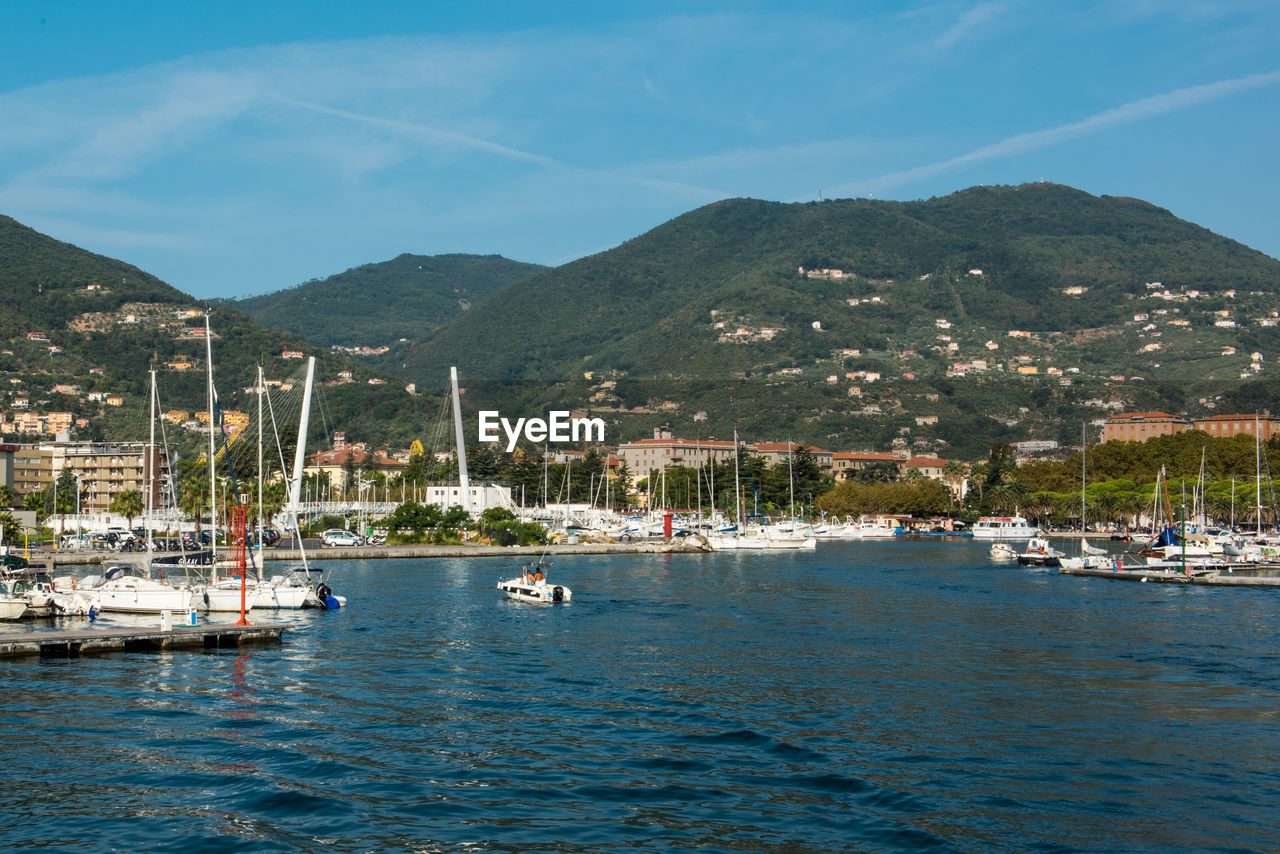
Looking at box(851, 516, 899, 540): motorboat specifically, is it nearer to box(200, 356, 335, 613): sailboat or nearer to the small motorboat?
the small motorboat

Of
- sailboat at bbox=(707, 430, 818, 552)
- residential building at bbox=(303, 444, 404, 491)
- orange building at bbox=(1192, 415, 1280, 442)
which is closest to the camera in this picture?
sailboat at bbox=(707, 430, 818, 552)

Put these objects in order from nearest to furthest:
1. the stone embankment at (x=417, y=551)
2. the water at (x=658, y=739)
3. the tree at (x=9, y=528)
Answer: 1. the water at (x=658, y=739)
2. the stone embankment at (x=417, y=551)
3. the tree at (x=9, y=528)

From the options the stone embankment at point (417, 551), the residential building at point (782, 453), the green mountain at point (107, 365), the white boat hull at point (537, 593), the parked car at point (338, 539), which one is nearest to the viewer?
the white boat hull at point (537, 593)

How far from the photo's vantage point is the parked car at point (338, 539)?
289 feet

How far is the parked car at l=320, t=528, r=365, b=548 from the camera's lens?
8812cm

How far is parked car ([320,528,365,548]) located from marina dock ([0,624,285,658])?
52.7m

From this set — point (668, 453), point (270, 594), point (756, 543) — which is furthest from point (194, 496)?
point (668, 453)

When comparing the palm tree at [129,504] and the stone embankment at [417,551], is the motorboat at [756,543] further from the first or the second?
the palm tree at [129,504]

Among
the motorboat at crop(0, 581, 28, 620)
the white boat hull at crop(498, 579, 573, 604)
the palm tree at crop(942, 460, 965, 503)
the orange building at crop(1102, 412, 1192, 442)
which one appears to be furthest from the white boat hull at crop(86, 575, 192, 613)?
the orange building at crop(1102, 412, 1192, 442)

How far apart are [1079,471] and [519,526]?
265 ft

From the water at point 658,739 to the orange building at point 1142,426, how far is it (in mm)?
155142

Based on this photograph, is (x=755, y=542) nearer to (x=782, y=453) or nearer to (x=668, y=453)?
(x=782, y=453)

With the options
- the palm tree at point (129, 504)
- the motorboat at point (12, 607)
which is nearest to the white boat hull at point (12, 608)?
the motorboat at point (12, 607)

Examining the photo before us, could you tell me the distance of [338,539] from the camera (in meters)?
88.9
